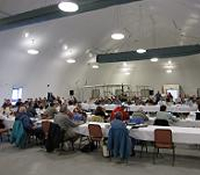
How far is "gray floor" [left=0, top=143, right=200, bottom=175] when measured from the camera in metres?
4.97

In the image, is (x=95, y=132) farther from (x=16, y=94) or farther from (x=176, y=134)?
(x=16, y=94)

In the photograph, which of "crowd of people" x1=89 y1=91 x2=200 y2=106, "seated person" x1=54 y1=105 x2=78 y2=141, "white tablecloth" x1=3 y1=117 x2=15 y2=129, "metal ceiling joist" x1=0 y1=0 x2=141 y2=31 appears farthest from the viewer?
"crowd of people" x1=89 y1=91 x2=200 y2=106

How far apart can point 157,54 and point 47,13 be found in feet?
27.1

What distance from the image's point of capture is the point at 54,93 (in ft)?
54.7

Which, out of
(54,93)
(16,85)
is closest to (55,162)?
(16,85)

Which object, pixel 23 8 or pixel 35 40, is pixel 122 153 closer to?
pixel 23 8

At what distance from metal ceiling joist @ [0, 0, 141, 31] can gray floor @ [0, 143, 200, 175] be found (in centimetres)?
370

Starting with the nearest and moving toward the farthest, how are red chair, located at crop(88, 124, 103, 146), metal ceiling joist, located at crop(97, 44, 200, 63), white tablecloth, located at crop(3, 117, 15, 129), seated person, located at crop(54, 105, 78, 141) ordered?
red chair, located at crop(88, 124, 103, 146) → seated person, located at crop(54, 105, 78, 141) → white tablecloth, located at crop(3, 117, 15, 129) → metal ceiling joist, located at crop(97, 44, 200, 63)

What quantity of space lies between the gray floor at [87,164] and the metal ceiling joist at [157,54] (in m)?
8.06

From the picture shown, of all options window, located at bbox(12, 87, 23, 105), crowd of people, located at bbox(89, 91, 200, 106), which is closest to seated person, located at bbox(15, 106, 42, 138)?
crowd of people, located at bbox(89, 91, 200, 106)

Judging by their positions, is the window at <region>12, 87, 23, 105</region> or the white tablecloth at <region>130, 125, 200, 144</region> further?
the window at <region>12, 87, 23, 105</region>

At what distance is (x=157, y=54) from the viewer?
47.2ft

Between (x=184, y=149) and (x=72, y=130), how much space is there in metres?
2.79

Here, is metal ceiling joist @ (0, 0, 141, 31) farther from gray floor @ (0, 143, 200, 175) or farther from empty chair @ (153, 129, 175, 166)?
gray floor @ (0, 143, 200, 175)
